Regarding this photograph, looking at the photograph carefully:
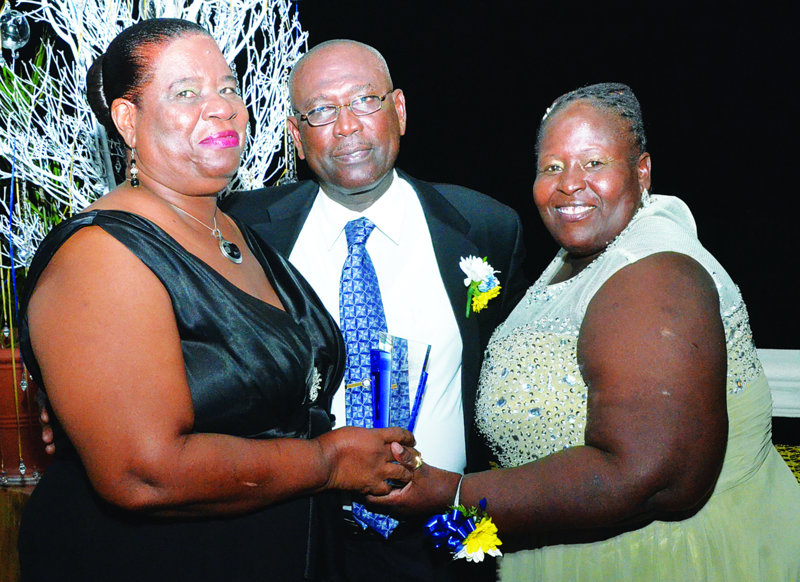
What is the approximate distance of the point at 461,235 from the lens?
265 cm

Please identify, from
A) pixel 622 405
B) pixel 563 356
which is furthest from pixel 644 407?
pixel 563 356

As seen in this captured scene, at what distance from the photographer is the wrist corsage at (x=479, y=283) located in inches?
97.3

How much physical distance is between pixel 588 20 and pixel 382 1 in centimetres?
109

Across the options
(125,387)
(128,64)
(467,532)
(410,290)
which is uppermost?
(128,64)

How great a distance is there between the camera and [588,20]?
13.4 feet

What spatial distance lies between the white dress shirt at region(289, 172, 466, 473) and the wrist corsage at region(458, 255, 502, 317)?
87 mm

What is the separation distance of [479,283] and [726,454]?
0.91 m

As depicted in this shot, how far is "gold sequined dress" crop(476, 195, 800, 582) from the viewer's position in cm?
179

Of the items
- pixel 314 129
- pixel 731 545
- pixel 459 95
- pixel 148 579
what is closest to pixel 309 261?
pixel 314 129

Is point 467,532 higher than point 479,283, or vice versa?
point 479,283

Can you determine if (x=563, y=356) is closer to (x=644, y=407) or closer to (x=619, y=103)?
(x=644, y=407)

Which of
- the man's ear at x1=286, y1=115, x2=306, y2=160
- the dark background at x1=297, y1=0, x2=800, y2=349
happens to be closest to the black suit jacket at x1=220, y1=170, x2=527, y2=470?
the man's ear at x1=286, y1=115, x2=306, y2=160

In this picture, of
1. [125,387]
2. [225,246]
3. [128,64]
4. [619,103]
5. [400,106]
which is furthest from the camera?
[400,106]

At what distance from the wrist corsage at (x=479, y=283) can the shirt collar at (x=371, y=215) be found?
10.3 inches
